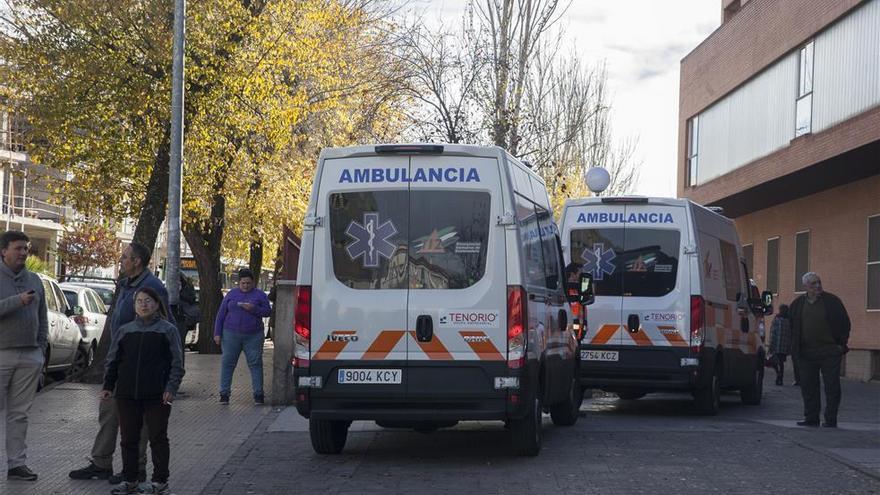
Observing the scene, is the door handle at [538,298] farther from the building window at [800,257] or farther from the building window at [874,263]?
the building window at [800,257]

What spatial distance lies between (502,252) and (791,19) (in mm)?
19566

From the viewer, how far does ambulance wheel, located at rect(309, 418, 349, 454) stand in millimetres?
11328

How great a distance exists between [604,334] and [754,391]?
4.02m

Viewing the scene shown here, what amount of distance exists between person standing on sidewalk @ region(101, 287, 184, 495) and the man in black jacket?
8174 millimetres

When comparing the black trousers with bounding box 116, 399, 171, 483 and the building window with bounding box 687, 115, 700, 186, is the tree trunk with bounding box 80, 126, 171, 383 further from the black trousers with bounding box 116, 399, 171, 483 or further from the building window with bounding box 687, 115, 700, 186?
the building window with bounding box 687, 115, 700, 186

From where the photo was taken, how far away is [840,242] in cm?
2797

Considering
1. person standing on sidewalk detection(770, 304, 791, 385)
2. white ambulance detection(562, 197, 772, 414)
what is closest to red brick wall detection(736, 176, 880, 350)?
person standing on sidewalk detection(770, 304, 791, 385)

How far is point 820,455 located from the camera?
11.9 meters

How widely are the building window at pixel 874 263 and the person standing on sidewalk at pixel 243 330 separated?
13.8m

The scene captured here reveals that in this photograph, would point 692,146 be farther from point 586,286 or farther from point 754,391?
point 586,286

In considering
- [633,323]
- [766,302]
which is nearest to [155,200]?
[633,323]

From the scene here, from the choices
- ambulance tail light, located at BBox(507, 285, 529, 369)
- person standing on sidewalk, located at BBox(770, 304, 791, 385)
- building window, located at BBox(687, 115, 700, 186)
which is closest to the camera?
ambulance tail light, located at BBox(507, 285, 529, 369)

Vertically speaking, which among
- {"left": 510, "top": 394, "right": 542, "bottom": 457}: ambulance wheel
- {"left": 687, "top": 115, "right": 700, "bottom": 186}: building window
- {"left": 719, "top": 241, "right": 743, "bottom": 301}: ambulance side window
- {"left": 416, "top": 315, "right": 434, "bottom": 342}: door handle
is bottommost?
{"left": 510, "top": 394, "right": 542, "bottom": 457}: ambulance wheel

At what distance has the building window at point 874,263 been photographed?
25.7m
